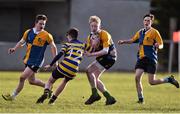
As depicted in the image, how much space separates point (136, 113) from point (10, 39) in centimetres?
2947

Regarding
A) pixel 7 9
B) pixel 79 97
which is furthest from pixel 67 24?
pixel 79 97

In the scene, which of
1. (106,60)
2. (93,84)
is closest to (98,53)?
(106,60)

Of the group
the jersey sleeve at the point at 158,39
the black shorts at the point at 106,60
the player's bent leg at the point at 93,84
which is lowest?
the player's bent leg at the point at 93,84

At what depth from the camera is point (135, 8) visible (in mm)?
38969

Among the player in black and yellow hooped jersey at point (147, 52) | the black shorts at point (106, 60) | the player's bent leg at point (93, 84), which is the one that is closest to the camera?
the player's bent leg at point (93, 84)

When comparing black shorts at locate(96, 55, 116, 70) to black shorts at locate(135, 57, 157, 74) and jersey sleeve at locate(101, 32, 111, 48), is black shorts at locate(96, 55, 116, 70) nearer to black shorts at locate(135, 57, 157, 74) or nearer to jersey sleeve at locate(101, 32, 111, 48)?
jersey sleeve at locate(101, 32, 111, 48)

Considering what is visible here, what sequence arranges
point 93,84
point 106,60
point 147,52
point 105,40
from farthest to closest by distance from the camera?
point 147,52, point 106,60, point 93,84, point 105,40

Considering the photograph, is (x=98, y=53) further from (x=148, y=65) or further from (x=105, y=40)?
(x=148, y=65)

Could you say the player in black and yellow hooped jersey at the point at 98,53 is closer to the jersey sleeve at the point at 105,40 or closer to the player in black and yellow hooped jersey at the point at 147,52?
the jersey sleeve at the point at 105,40

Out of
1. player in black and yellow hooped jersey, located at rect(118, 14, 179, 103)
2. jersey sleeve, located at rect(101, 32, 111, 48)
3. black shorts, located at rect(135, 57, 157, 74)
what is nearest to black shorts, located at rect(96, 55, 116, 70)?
jersey sleeve, located at rect(101, 32, 111, 48)

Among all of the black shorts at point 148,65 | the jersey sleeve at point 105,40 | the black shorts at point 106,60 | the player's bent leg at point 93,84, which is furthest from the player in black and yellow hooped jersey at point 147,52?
the player's bent leg at point 93,84

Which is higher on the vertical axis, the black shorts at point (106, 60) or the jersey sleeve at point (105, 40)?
the jersey sleeve at point (105, 40)

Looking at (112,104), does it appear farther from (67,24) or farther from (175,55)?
(175,55)

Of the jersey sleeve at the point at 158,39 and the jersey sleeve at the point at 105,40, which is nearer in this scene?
the jersey sleeve at the point at 105,40
